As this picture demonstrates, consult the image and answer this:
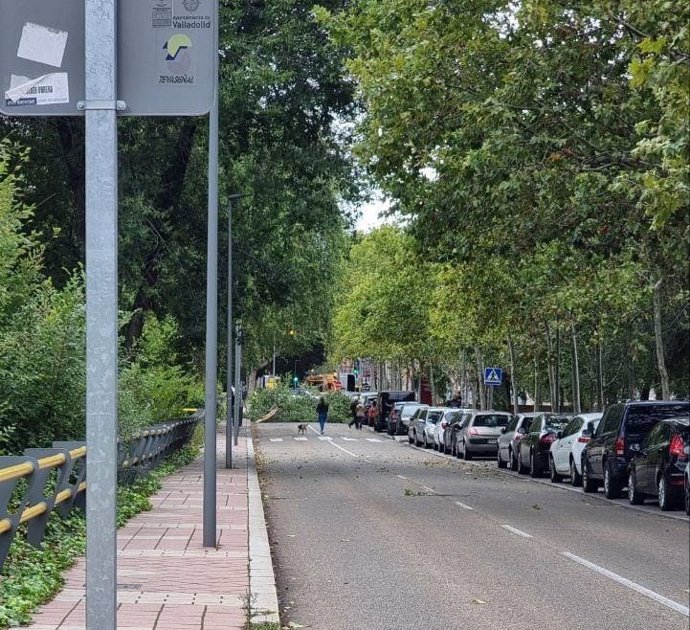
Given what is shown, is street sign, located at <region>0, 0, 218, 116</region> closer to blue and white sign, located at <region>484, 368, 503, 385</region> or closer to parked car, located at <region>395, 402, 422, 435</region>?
blue and white sign, located at <region>484, 368, 503, 385</region>

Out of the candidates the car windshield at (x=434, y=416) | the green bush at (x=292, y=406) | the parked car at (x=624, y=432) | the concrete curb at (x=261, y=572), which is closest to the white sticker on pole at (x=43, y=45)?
the concrete curb at (x=261, y=572)

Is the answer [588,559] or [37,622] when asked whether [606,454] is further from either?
[37,622]

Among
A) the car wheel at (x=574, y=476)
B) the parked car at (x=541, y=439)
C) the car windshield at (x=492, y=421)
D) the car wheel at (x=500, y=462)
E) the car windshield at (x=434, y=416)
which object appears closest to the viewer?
the car wheel at (x=574, y=476)

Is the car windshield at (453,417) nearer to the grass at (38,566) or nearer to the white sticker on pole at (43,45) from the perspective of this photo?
the grass at (38,566)

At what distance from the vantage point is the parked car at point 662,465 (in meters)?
21.1

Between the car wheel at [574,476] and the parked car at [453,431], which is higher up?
the parked car at [453,431]

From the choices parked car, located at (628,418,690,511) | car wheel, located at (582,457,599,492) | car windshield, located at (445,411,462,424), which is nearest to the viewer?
parked car, located at (628,418,690,511)

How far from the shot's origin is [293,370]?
12362cm

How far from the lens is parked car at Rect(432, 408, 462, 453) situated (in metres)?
46.8

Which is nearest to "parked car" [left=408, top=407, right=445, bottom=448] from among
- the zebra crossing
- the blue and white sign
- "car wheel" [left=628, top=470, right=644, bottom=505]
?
the blue and white sign

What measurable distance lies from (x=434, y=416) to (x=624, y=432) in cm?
2725

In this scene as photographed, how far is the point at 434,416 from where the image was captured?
51.8m

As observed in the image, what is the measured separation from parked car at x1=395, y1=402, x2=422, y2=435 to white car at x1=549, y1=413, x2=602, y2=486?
28185 mm

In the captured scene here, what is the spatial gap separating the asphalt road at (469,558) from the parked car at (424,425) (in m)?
22.1
